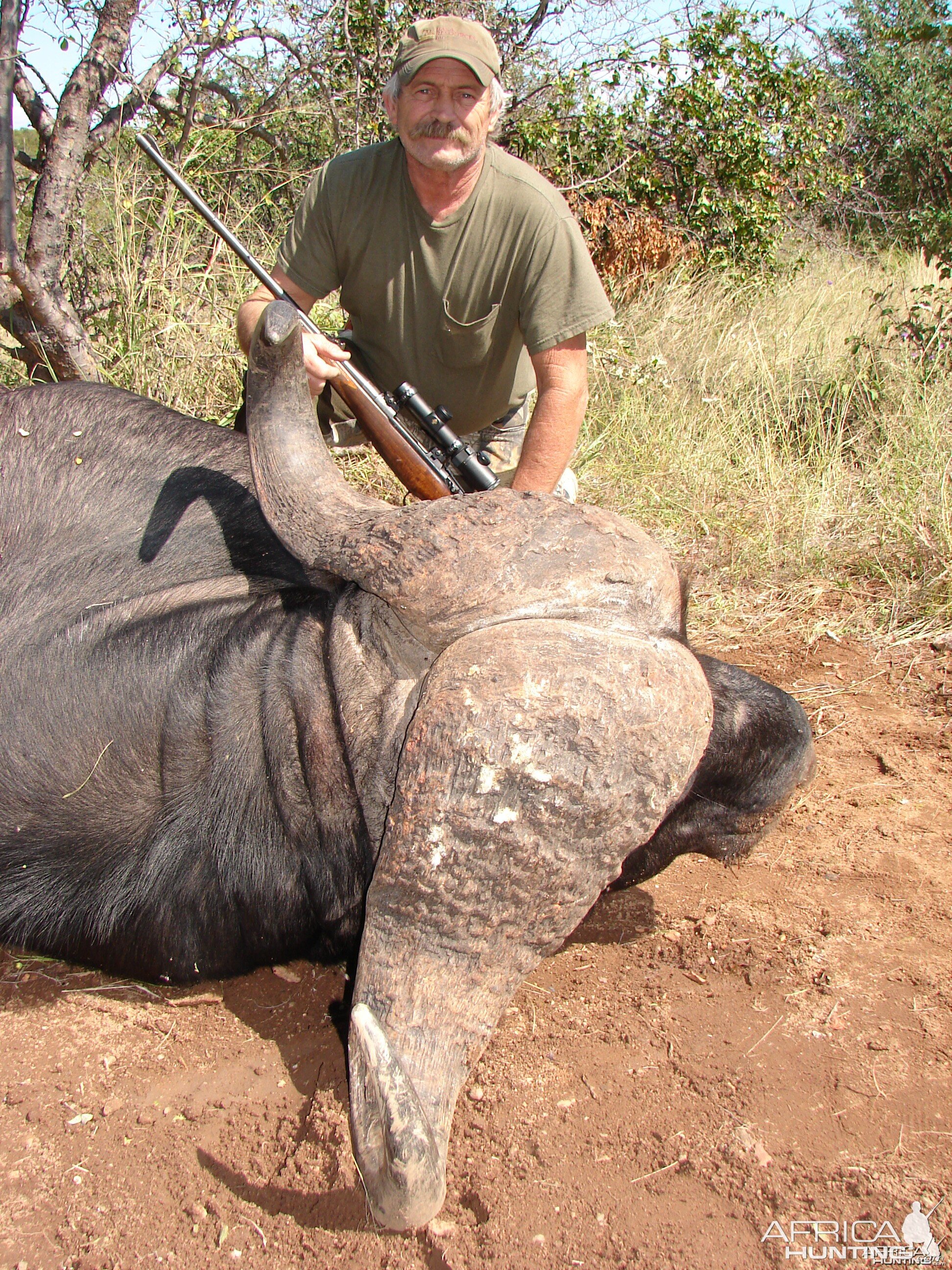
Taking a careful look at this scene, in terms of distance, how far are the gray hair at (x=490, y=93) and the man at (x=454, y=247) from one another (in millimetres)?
10

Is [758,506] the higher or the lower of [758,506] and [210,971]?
the lower

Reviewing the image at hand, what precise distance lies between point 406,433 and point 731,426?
3071 millimetres

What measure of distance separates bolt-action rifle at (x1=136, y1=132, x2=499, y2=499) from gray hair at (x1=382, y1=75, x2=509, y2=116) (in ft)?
2.93

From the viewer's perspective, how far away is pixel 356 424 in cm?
463

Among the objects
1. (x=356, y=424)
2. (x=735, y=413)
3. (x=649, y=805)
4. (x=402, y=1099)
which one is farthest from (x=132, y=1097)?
(x=735, y=413)

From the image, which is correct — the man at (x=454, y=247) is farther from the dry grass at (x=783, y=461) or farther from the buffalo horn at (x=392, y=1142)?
the buffalo horn at (x=392, y=1142)

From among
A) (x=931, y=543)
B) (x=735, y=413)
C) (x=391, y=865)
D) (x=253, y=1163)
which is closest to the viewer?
(x=391, y=865)

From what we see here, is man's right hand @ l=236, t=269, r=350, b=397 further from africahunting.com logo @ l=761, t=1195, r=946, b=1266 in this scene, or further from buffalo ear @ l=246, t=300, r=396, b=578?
africahunting.com logo @ l=761, t=1195, r=946, b=1266

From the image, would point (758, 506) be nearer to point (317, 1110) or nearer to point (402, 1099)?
point (317, 1110)

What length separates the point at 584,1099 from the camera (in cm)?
212

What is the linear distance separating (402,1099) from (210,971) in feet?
3.02

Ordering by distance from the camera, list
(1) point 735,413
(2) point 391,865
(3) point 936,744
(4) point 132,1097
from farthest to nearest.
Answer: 1. (1) point 735,413
2. (3) point 936,744
3. (4) point 132,1097
4. (2) point 391,865

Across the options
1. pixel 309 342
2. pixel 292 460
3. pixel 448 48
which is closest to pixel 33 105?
pixel 448 48

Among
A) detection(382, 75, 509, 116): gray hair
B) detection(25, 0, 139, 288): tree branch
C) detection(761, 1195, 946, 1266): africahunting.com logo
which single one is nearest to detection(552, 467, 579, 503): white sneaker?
detection(382, 75, 509, 116): gray hair
